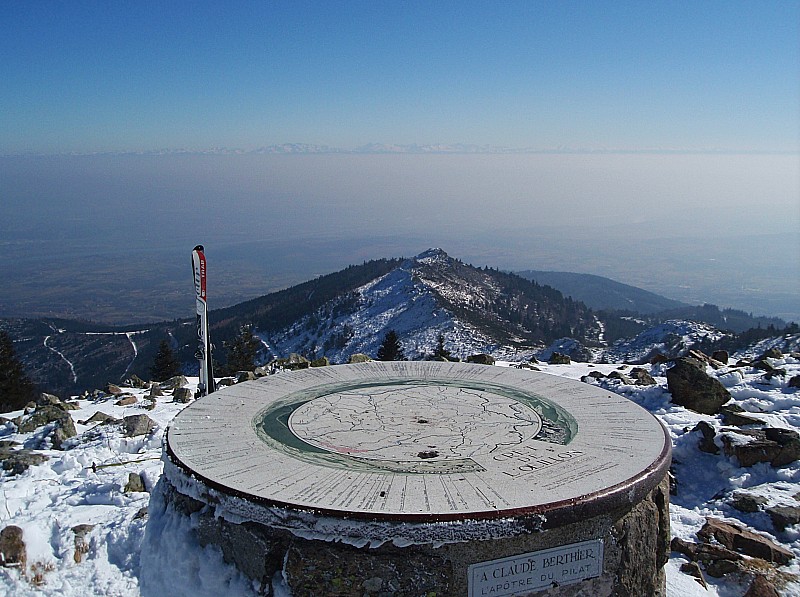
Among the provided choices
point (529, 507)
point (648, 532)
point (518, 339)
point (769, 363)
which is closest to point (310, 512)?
point (529, 507)

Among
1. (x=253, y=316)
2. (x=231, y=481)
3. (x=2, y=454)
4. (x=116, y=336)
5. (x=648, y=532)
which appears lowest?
(x=116, y=336)

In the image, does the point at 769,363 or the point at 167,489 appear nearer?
the point at 167,489

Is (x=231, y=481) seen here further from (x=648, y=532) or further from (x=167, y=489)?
(x=648, y=532)

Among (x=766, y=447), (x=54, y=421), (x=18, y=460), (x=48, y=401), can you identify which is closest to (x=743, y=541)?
(x=766, y=447)

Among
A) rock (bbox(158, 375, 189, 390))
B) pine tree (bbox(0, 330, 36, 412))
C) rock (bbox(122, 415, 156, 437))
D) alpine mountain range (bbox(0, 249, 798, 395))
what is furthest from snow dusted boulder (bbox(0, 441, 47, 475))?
alpine mountain range (bbox(0, 249, 798, 395))

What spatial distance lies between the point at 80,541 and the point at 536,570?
617cm

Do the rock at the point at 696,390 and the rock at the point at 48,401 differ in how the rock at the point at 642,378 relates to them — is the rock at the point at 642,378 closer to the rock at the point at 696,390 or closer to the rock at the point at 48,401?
the rock at the point at 696,390

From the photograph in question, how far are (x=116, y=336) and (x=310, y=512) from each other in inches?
4794

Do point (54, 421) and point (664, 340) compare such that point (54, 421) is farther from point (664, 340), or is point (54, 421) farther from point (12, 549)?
point (664, 340)

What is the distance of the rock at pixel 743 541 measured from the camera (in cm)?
815

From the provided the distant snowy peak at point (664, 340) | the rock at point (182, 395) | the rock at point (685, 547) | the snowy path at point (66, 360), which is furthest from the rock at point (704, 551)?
the snowy path at point (66, 360)

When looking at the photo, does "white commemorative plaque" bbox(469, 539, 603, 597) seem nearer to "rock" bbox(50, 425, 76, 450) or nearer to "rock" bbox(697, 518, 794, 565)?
"rock" bbox(697, 518, 794, 565)

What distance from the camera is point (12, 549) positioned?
7.95m

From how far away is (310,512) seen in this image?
532cm
